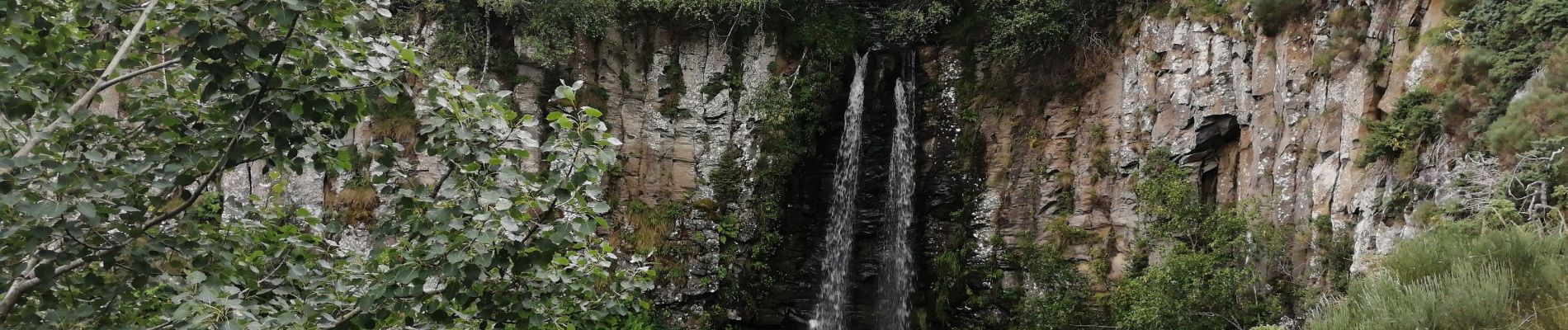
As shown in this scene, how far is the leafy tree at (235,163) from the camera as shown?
2.92m

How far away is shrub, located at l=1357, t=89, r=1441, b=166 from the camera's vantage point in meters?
6.66

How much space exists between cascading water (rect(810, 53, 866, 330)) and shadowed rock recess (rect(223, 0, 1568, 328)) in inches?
3.1

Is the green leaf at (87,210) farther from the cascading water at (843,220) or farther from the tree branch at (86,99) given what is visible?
the cascading water at (843,220)

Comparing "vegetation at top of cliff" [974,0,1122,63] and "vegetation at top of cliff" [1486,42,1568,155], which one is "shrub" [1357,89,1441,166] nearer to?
"vegetation at top of cliff" [1486,42,1568,155]

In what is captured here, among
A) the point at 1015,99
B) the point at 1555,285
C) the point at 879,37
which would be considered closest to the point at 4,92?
the point at 1555,285

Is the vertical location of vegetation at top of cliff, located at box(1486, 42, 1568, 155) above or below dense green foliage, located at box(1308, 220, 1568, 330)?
above

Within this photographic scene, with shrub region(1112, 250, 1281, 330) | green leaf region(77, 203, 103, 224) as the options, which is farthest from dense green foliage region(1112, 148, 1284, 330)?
green leaf region(77, 203, 103, 224)

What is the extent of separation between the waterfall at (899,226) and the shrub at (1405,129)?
22.9ft

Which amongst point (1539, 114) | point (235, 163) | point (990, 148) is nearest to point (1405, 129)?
point (1539, 114)

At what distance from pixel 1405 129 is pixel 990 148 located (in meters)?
6.45

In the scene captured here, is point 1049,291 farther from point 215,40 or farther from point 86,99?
point 86,99

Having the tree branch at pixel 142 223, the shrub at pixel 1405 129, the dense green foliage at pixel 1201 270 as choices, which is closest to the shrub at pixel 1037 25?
the dense green foliage at pixel 1201 270

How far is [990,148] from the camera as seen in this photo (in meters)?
13.0

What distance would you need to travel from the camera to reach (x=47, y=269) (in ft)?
9.41
